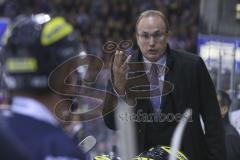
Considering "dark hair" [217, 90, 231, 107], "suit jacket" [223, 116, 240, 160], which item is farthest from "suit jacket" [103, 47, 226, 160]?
"dark hair" [217, 90, 231, 107]

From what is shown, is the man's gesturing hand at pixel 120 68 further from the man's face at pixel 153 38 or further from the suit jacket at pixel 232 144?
the suit jacket at pixel 232 144

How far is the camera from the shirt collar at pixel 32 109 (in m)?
1.96

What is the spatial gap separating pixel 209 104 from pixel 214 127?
0.48 feet

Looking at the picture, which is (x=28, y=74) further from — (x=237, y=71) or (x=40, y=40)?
(x=237, y=71)

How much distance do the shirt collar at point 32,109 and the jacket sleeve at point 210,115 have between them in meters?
2.13

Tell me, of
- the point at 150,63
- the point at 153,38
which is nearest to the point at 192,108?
the point at 150,63

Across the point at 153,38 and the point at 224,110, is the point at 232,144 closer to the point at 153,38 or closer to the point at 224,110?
the point at 224,110

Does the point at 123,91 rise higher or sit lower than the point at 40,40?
lower

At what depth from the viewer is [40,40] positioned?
2.02 m

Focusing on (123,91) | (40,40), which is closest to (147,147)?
(123,91)

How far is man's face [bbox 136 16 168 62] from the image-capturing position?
4141 millimetres

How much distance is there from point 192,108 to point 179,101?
9cm

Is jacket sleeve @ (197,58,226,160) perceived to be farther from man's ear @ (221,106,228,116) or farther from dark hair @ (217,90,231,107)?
dark hair @ (217,90,231,107)

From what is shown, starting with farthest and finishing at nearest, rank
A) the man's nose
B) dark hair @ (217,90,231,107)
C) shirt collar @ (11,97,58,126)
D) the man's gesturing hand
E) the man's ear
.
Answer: dark hair @ (217,90,231,107) → the man's ear → the man's nose → the man's gesturing hand → shirt collar @ (11,97,58,126)
